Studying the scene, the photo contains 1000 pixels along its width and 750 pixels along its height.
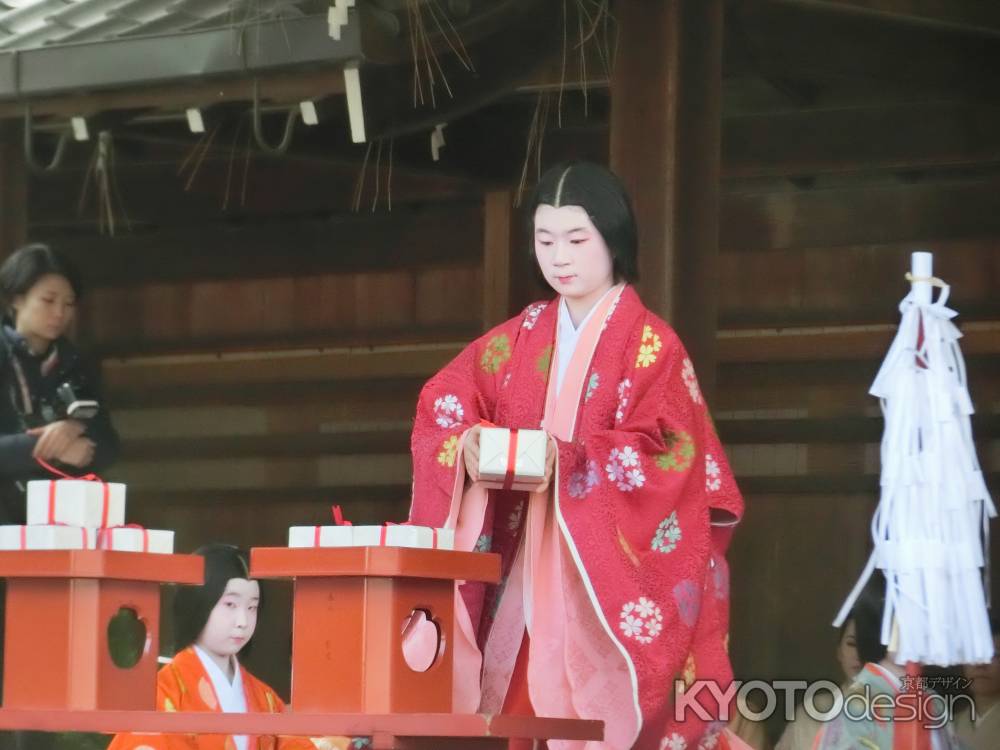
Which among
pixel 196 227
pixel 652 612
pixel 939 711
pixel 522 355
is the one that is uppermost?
pixel 196 227

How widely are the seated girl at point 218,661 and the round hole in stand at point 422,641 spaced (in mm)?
915

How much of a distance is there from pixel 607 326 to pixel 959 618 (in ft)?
4.17

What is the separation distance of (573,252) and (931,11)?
171 cm

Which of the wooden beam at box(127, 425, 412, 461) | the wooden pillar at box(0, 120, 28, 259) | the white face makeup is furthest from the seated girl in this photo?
the wooden beam at box(127, 425, 412, 461)

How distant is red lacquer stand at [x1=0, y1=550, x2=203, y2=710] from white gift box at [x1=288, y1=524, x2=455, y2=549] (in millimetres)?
320

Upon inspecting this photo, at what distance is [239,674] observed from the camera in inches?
211

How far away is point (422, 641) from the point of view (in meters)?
4.22

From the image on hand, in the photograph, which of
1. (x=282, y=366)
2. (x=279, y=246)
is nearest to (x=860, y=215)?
(x=279, y=246)

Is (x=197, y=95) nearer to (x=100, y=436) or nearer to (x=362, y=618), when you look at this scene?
(x=100, y=436)

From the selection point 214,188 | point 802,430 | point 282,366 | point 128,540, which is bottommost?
point 128,540

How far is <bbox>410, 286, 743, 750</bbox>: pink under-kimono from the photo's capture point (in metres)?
4.34

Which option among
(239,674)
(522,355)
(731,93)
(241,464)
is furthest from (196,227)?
(522,355)

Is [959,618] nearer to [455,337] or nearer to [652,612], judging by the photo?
[652,612]

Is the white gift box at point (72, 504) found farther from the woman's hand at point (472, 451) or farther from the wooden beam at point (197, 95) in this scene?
the wooden beam at point (197, 95)
